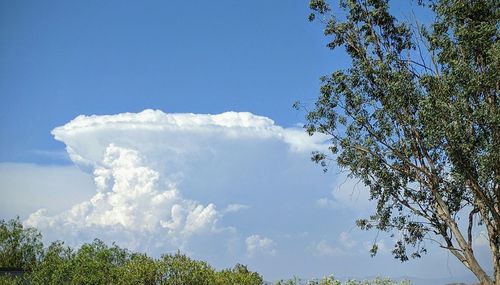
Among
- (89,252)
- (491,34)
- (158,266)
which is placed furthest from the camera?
(89,252)

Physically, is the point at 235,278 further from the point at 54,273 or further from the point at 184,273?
the point at 54,273

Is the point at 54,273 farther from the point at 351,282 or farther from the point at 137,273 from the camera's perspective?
the point at 351,282

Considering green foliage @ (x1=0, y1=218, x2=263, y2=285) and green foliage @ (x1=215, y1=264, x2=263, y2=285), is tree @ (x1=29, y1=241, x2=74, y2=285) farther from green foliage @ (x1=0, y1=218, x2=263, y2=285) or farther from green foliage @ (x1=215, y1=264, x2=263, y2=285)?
green foliage @ (x1=215, y1=264, x2=263, y2=285)

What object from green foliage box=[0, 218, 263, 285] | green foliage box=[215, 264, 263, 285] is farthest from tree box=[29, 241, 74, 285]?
green foliage box=[215, 264, 263, 285]

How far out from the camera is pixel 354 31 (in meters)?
24.9

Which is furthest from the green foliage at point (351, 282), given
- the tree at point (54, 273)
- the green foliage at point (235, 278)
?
the tree at point (54, 273)

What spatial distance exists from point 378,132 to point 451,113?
4.27m

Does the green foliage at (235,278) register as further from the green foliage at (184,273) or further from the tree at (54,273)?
the tree at (54,273)

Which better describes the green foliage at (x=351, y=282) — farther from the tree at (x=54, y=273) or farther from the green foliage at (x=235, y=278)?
the tree at (x=54, y=273)

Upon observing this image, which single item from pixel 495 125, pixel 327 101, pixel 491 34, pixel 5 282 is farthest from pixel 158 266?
pixel 491 34

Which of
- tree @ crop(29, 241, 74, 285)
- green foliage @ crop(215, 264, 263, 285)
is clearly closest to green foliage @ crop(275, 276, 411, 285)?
green foliage @ crop(215, 264, 263, 285)

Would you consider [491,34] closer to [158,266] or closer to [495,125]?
[495,125]

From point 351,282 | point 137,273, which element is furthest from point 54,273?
point 351,282

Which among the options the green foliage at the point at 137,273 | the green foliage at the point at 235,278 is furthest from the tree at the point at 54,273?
the green foliage at the point at 235,278
